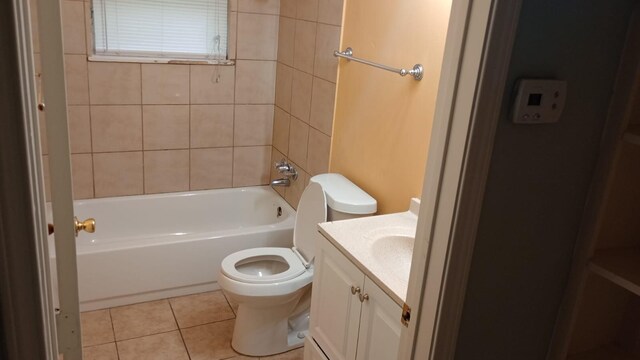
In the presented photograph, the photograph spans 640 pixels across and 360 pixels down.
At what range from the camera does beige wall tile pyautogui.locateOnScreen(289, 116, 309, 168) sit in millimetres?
3131

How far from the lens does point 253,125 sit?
3.61 metres

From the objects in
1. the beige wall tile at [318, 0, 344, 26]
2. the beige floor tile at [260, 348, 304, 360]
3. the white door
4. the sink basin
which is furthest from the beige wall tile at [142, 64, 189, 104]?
the white door

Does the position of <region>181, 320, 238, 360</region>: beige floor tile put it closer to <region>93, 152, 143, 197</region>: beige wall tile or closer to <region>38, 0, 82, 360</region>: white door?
<region>93, 152, 143, 197</region>: beige wall tile

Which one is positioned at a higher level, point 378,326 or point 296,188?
point 378,326

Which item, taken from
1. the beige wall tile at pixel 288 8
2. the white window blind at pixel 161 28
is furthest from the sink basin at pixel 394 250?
the white window blind at pixel 161 28

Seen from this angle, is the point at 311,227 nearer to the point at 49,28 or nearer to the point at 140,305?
the point at 140,305

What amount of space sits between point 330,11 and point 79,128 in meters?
1.60

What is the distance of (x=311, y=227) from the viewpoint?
2613 mm

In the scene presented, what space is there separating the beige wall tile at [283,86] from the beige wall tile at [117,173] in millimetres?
938

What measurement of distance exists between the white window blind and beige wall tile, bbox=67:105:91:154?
14.3 inches

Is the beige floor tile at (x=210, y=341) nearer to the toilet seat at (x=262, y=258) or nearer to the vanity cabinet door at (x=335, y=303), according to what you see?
the toilet seat at (x=262, y=258)

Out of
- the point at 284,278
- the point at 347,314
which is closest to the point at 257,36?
the point at 284,278

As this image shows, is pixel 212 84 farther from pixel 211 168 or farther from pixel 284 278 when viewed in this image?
pixel 284 278

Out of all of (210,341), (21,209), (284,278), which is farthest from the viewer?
(210,341)
